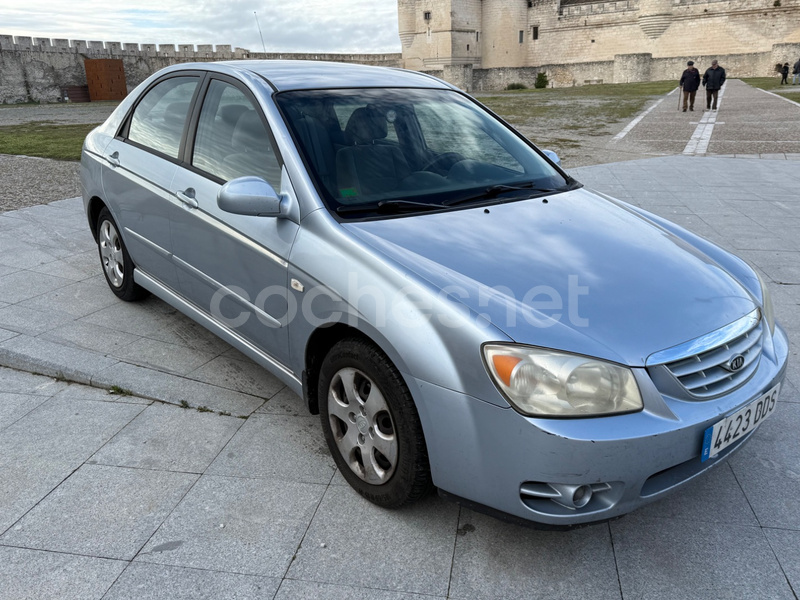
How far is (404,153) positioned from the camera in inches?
125

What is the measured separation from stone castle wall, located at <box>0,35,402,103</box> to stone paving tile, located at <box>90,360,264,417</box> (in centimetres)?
3991

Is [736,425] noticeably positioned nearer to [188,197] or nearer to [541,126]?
[188,197]

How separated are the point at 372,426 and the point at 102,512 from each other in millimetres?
1112

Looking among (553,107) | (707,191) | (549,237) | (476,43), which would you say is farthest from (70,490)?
(476,43)

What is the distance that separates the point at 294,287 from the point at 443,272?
69 cm

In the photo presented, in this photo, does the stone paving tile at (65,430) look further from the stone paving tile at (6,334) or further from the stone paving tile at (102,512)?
the stone paving tile at (6,334)

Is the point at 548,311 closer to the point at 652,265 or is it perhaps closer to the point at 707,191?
the point at 652,265

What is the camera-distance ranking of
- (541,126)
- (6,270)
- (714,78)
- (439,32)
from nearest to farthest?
1. (6,270)
2. (541,126)
3. (714,78)
4. (439,32)

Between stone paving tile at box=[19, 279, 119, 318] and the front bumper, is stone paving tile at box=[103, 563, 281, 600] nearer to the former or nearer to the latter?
the front bumper

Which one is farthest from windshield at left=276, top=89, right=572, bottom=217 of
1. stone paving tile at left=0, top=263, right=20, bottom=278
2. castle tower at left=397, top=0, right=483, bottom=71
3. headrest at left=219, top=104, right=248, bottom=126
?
castle tower at left=397, top=0, right=483, bottom=71

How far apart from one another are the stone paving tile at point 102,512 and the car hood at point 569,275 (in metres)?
1.33

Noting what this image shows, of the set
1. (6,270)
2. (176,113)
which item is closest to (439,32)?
(6,270)

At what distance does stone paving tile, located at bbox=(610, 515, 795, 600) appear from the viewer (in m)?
2.16

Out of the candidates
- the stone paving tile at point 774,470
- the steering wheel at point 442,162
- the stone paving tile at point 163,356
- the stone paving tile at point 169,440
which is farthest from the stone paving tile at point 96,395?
the stone paving tile at point 774,470
